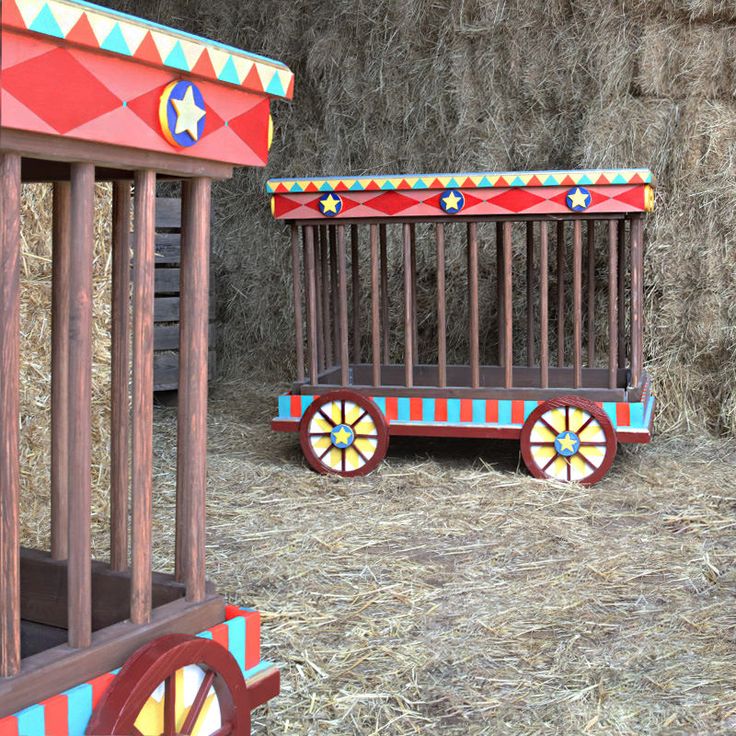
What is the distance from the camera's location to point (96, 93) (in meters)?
1.46

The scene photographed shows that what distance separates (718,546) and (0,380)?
262cm

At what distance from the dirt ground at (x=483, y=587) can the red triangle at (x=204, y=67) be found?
128 cm

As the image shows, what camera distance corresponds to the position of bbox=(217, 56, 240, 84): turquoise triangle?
1655mm

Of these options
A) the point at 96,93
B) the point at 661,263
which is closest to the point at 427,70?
the point at 661,263

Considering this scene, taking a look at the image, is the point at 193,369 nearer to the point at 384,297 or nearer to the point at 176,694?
the point at 176,694

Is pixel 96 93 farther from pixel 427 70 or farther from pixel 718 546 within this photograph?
pixel 427 70

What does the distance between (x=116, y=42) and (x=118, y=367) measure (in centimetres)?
62

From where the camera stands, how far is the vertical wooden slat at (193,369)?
1724mm

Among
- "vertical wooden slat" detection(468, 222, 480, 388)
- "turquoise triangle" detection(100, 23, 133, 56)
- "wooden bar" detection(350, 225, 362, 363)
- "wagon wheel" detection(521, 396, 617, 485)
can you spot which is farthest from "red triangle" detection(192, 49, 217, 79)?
"wooden bar" detection(350, 225, 362, 363)

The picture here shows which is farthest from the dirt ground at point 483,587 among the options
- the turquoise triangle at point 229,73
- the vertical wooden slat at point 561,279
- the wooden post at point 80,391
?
the turquoise triangle at point 229,73

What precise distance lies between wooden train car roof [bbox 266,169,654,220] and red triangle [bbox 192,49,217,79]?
2637 mm

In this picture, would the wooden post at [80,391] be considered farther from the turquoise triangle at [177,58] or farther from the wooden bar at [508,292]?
the wooden bar at [508,292]

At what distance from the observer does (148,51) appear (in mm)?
1512

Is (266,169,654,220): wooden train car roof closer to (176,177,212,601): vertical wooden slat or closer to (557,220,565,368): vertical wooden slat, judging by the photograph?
(557,220,565,368): vertical wooden slat
